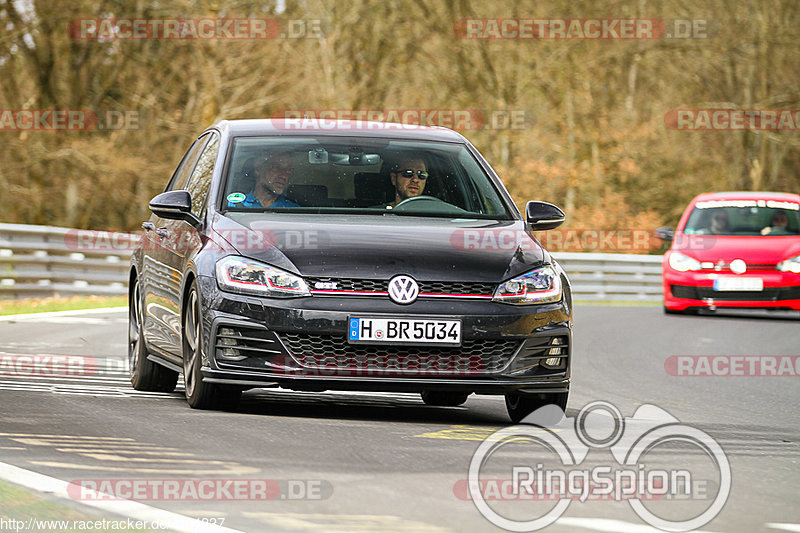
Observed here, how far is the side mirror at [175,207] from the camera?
896 cm

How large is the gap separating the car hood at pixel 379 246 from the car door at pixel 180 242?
36 cm

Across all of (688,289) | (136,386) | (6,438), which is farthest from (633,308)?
(6,438)

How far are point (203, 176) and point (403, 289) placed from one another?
2167 mm

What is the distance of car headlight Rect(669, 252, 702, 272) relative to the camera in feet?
71.4

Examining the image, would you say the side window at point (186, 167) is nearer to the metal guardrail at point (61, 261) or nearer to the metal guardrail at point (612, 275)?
the metal guardrail at point (61, 261)

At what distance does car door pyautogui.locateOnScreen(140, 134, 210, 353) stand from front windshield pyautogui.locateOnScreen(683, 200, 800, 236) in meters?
13.1

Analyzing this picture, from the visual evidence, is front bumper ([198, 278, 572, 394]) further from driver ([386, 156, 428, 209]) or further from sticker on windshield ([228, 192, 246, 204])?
driver ([386, 156, 428, 209])

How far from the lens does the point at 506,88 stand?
1561 inches

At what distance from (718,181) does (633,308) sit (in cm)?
1790

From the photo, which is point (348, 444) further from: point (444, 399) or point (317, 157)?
point (444, 399)

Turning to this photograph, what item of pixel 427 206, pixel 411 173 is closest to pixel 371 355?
pixel 427 206

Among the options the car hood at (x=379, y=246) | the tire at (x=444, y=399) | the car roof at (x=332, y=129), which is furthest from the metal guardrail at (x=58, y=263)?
the car hood at (x=379, y=246)

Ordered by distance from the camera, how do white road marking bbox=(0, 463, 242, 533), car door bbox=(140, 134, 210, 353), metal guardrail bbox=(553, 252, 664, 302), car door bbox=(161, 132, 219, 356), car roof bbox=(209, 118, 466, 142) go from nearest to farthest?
white road marking bbox=(0, 463, 242, 533) → car door bbox=(161, 132, 219, 356) → car door bbox=(140, 134, 210, 353) → car roof bbox=(209, 118, 466, 142) → metal guardrail bbox=(553, 252, 664, 302)

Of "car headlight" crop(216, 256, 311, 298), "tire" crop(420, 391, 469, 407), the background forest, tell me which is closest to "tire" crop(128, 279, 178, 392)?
"tire" crop(420, 391, 469, 407)
